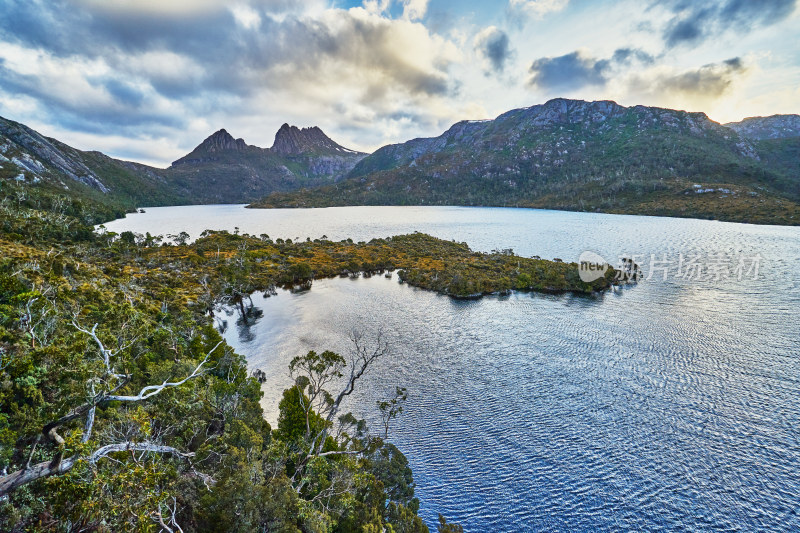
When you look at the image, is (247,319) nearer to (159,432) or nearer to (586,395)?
(159,432)

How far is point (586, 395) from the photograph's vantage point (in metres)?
42.0

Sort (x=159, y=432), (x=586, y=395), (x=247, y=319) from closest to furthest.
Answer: (x=159, y=432) < (x=586, y=395) < (x=247, y=319)

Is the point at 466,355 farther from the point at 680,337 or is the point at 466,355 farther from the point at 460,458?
the point at 680,337

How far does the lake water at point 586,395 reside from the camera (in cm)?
2800

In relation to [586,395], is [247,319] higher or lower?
lower

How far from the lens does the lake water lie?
28000 millimetres

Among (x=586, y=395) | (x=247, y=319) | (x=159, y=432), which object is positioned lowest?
(x=247, y=319)

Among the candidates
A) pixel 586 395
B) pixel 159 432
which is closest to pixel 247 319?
pixel 159 432

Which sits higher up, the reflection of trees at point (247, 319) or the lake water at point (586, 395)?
the lake water at point (586, 395)

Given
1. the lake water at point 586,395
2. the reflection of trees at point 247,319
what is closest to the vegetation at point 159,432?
the lake water at point 586,395

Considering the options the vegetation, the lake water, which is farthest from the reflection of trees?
the vegetation

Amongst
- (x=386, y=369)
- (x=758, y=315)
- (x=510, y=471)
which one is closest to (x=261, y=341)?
(x=386, y=369)

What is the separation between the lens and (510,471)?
31203 millimetres

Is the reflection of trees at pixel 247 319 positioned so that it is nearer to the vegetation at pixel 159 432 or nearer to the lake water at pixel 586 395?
the lake water at pixel 586 395
